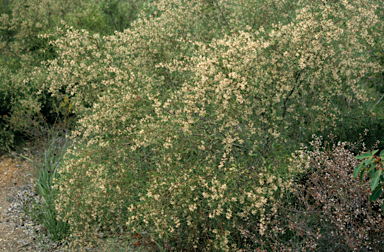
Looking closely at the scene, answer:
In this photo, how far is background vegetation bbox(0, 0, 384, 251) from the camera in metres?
3.87

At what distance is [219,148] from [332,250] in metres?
1.76

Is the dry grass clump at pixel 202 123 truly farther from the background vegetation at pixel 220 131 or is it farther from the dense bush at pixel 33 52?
the dense bush at pixel 33 52

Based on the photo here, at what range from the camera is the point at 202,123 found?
415 centimetres

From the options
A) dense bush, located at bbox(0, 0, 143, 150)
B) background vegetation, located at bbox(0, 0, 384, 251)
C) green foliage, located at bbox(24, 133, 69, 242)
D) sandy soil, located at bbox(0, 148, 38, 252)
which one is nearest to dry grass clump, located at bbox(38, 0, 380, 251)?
background vegetation, located at bbox(0, 0, 384, 251)

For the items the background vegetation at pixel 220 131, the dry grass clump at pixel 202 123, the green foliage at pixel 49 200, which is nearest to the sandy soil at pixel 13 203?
the green foliage at pixel 49 200

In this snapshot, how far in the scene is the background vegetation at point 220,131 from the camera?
3.87m

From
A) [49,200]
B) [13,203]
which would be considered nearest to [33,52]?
[13,203]

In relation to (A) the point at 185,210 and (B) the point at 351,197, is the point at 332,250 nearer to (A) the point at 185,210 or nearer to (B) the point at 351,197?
(B) the point at 351,197

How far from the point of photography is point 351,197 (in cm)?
402

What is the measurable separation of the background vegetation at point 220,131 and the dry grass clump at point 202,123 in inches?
1.1

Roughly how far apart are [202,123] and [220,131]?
0.37 m

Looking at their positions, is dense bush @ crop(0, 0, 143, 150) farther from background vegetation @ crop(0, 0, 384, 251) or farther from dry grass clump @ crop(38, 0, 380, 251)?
dry grass clump @ crop(38, 0, 380, 251)

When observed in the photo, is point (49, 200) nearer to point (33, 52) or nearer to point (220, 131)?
point (220, 131)

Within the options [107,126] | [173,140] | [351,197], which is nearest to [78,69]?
[107,126]
